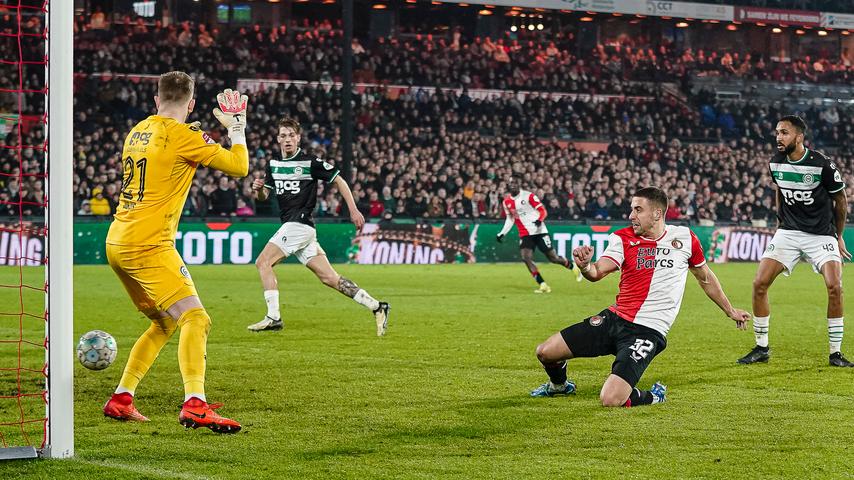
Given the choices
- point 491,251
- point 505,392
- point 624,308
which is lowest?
point 491,251

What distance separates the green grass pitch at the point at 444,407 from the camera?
6129mm

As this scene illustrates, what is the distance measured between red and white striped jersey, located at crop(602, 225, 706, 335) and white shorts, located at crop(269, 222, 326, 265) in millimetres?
5303

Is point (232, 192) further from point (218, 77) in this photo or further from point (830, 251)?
point (830, 251)

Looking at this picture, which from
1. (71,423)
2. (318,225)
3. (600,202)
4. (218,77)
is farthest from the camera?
(218,77)

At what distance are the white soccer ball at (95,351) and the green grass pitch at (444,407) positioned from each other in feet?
1.25

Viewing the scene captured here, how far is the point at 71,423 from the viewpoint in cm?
613

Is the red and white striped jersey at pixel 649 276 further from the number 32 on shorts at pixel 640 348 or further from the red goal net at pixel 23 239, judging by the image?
the red goal net at pixel 23 239

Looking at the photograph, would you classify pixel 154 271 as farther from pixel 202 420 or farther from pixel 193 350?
pixel 202 420

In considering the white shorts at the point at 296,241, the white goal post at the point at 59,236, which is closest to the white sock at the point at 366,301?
the white shorts at the point at 296,241

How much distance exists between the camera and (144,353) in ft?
24.4

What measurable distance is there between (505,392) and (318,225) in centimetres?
1879

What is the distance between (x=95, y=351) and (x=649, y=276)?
13.1ft

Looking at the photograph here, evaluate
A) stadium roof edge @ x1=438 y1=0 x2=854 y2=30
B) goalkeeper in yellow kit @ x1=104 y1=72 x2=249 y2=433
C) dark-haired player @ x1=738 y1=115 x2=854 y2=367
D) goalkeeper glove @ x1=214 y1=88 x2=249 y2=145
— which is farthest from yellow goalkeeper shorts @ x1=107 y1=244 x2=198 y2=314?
stadium roof edge @ x1=438 y1=0 x2=854 y2=30

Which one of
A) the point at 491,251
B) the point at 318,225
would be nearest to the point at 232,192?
the point at 318,225
